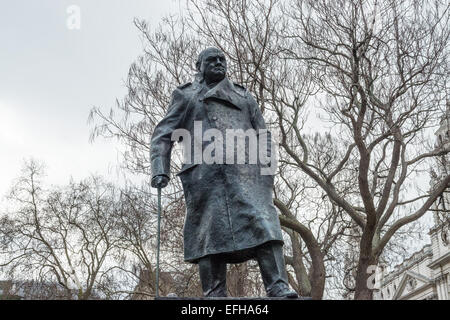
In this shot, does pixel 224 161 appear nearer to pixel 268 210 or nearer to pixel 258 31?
pixel 268 210

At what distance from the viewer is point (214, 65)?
5637 millimetres

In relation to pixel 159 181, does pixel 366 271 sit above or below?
above

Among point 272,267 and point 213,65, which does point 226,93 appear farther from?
point 272,267

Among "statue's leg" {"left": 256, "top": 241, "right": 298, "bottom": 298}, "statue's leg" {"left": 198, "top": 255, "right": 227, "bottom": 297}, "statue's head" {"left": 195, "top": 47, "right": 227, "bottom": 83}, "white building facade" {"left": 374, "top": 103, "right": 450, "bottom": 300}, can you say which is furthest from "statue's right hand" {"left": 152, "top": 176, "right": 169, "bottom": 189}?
"white building facade" {"left": 374, "top": 103, "right": 450, "bottom": 300}

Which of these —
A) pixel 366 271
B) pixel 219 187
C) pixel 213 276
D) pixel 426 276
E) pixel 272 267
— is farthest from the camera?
pixel 426 276

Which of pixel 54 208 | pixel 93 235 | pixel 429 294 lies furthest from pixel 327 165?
pixel 429 294

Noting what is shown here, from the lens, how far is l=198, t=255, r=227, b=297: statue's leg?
495 centimetres

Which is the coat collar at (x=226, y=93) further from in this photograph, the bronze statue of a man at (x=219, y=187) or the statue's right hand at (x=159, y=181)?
the statue's right hand at (x=159, y=181)

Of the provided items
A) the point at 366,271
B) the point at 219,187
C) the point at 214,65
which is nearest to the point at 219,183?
the point at 219,187

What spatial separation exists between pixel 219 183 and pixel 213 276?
0.77m

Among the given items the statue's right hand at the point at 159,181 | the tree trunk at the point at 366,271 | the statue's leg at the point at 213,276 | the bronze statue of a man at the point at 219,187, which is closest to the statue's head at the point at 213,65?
the bronze statue of a man at the point at 219,187

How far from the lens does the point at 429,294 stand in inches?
2341

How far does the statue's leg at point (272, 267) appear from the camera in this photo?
4727 mm
